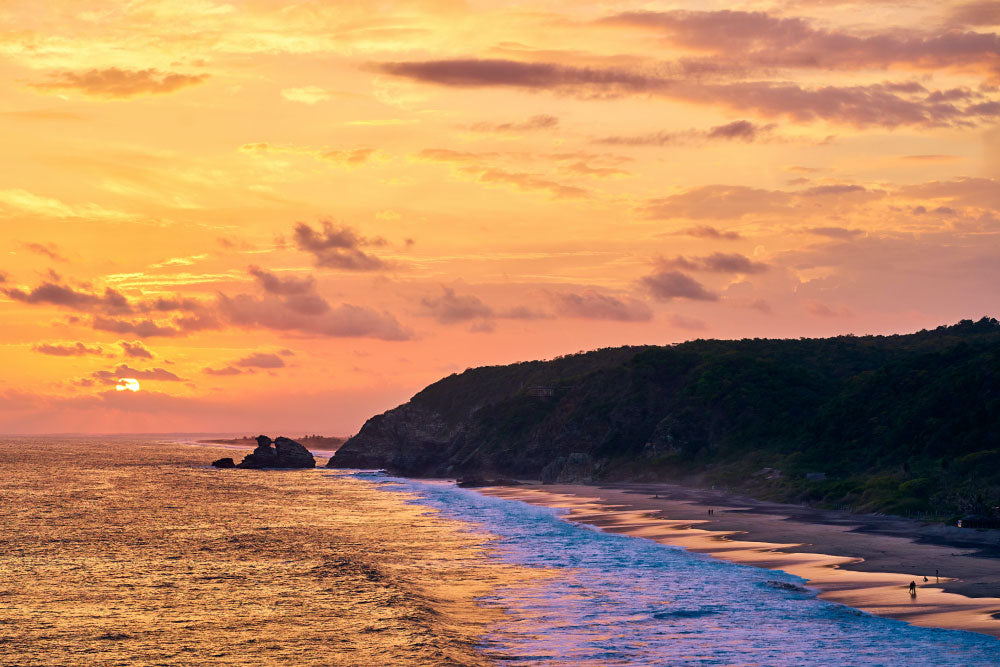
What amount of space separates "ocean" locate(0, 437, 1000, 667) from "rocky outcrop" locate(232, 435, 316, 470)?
117010 mm

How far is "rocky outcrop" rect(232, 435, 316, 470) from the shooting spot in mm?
190025

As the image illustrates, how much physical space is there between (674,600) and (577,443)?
99610 millimetres

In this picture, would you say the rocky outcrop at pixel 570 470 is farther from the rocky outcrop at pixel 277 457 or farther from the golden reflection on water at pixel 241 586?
the rocky outcrop at pixel 277 457

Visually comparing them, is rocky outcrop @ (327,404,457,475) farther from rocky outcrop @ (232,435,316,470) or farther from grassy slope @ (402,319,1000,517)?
rocky outcrop @ (232,435,316,470)

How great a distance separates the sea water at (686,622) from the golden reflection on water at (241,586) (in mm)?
1942

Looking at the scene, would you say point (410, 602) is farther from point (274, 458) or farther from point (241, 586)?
point (274, 458)

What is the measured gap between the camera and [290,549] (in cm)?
5844

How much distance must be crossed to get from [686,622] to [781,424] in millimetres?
82414

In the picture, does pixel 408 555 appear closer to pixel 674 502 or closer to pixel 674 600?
pixel 674 600

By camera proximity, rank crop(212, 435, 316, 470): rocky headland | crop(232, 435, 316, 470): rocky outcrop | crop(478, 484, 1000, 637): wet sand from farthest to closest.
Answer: crop(212, 435, 316, 470): rocky headland < crop(232, 435, 316, 470): rocky outcrop < crop(478, 484, 1000, 637): wet sand

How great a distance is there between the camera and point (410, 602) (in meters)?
38.2

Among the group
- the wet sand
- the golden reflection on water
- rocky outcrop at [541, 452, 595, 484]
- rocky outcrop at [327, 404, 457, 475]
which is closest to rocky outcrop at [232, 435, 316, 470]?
rocky outcrop at [327, 404, 457, 475]

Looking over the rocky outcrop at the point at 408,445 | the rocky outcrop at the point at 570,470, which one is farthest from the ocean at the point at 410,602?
the rocky outcrop at the point at 408,445

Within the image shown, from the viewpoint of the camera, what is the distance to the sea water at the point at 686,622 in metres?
27.5
